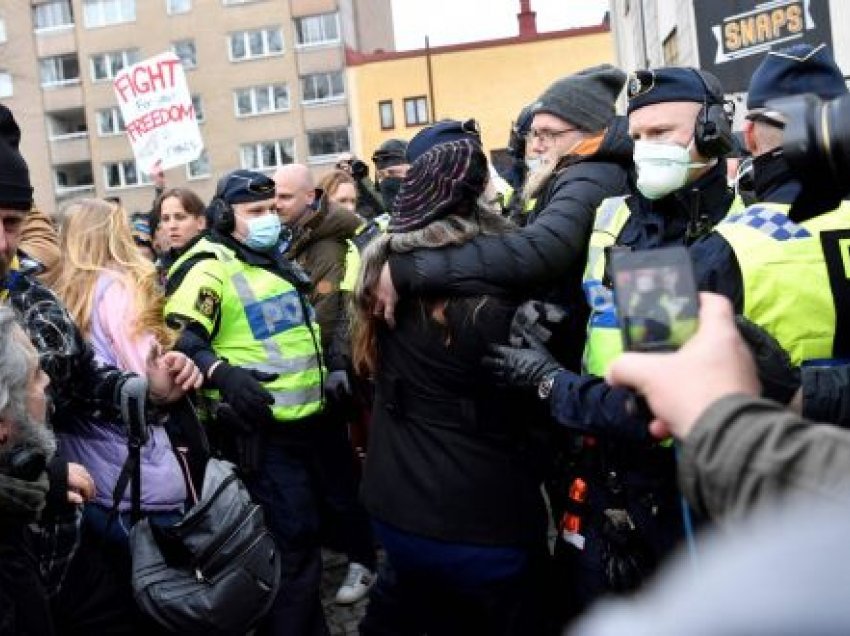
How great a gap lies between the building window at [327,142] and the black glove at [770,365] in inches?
1581

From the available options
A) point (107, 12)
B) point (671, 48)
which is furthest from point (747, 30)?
point (107, 12)

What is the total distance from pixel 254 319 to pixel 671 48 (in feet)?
26.1

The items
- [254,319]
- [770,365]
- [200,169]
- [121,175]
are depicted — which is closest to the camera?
[770,365]

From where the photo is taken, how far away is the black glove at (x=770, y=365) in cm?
188

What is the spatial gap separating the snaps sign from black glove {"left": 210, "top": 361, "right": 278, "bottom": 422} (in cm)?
482

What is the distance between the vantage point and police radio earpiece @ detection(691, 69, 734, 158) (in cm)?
252

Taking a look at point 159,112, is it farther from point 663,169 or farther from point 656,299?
point 656,299

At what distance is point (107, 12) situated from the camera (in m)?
44.7

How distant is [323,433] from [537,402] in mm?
1622

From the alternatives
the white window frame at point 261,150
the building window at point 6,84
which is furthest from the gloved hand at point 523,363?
the building window at point 6,84

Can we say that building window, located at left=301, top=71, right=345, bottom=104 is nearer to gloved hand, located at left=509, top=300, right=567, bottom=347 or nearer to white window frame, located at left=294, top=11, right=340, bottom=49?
white window frame, located at left=294, top=11, right=340, bottom=49

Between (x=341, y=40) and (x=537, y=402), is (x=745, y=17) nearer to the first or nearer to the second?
(x=537, y=402)

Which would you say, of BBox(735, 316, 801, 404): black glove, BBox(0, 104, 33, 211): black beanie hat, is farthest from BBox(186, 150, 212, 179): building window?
BBox(735, 316, 801, 404): black glove

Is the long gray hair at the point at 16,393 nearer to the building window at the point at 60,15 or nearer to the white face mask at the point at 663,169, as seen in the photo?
the white face mask at the point at 663,169
